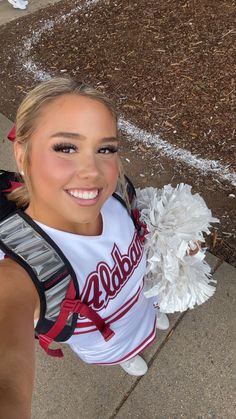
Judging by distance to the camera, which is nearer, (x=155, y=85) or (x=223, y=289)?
(x=223, y=289)

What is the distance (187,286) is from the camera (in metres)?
2.11

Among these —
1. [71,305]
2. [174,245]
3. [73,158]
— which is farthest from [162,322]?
[73,158]

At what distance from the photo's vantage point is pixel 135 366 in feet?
8.11

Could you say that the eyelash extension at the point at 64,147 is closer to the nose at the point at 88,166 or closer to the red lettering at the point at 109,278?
the nose at the point at 88,166

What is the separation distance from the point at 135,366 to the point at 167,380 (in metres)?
0.19

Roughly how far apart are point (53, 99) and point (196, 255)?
963mm

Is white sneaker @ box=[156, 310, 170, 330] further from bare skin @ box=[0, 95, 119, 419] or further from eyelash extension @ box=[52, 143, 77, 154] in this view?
eyelash extension @ box=[52, 143, 77, 154]

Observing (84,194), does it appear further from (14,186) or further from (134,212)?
(134,212)

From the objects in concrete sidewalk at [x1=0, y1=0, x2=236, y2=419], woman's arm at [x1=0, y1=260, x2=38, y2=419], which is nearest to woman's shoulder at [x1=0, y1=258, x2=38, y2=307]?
woman's arm at [x1=0, y1=260, x2=38, y2=419]

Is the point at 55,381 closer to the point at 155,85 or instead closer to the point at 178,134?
the point at 178,134

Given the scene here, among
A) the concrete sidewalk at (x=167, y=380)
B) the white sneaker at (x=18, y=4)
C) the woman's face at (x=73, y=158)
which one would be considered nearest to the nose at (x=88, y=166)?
the woman's face at (x=73, y=158)

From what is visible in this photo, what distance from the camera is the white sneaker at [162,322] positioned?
2.60 meters

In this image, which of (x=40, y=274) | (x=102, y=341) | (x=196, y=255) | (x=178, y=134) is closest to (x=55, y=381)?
(x=102, y=341)

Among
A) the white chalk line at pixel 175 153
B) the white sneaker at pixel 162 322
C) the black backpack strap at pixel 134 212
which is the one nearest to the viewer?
the black backpack strap at pixel 134 212
